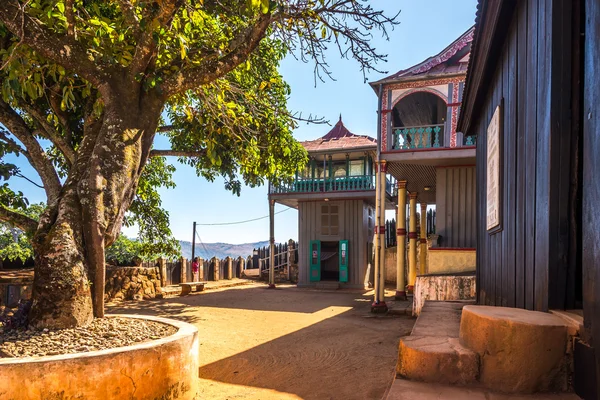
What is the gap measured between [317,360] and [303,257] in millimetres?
14058

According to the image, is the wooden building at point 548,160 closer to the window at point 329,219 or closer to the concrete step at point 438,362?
the concrete step at point 438,362

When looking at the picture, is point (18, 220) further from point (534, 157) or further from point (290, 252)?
point (290, 252)

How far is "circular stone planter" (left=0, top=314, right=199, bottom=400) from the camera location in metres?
3.51

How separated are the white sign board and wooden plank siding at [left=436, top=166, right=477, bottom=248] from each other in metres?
8.36

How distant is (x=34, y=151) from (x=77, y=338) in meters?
3.06

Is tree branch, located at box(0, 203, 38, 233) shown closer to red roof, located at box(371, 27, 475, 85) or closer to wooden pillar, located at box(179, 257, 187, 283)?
red roof, located at box(371, 27, 475, 85)

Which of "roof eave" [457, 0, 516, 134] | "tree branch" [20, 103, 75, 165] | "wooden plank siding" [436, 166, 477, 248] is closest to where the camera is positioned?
"roof eave" [457, 0, 516, 134]

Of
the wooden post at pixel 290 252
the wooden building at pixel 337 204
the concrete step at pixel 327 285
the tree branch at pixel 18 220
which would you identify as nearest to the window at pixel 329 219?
the wooden building at pixel 337 204

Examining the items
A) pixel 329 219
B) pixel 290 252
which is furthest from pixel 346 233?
pixel 290 252

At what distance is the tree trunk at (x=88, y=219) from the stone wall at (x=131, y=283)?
31.0ft

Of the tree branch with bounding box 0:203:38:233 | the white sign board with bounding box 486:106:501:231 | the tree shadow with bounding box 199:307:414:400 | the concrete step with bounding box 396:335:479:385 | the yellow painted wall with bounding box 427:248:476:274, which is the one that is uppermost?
the white sign board with bounding box 486:106:501:231

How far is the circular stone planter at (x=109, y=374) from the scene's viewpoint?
351cm

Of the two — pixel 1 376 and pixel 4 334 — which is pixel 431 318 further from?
pixel 4 334

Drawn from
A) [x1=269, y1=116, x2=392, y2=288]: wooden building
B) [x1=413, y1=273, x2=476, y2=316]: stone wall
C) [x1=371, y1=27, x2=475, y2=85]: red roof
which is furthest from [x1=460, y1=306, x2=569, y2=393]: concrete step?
[x1=269, y1=116, x2=392, y2=288]: wooden building
